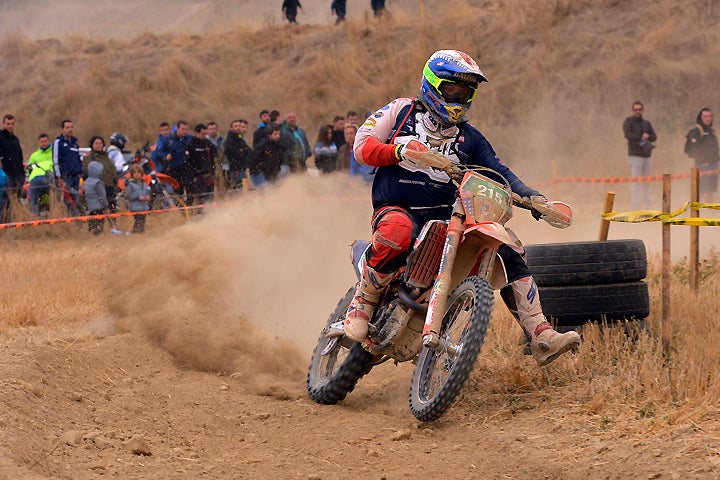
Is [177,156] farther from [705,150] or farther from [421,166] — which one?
[421,166]

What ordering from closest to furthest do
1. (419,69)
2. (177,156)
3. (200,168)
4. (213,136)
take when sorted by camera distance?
(200,168)
(177,156)
(213,136)
(419,69)

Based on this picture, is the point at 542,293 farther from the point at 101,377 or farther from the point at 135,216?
the point at 135,216

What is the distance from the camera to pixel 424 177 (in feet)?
22.9

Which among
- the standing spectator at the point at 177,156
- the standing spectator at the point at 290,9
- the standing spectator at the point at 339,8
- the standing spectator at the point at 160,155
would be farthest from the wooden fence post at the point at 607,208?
the standing spectator at the point at 290,9

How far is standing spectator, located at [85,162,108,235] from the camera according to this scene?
18281 mm

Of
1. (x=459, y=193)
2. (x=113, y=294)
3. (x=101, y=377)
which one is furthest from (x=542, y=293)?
(x=113, y=294)

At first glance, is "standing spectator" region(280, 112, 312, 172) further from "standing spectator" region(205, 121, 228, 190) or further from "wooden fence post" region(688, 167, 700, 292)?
"wooden fence post" region(688, 167, 700, 292)

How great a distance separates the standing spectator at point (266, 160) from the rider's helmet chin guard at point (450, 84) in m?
11.9

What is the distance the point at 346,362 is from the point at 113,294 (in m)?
3.72

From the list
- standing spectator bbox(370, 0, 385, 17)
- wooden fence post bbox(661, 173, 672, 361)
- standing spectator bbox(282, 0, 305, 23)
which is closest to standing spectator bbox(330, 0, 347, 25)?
standing spectator bbox(370, 0, 385, 17)

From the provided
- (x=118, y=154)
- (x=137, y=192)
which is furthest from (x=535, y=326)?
(x=118, y=154)

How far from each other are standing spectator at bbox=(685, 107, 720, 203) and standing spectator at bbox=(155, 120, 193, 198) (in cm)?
949

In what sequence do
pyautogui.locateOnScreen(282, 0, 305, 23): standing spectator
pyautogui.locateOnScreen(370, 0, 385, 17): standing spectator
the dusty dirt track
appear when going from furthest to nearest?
pyautogui.locateOnScreen(282, 0, 305, 23): standing spectator
pyautogui.locateOnScreen(370, 0, 385, 17): standing spectator
the dusty dirt track

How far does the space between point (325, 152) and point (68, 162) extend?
4.75 metres
